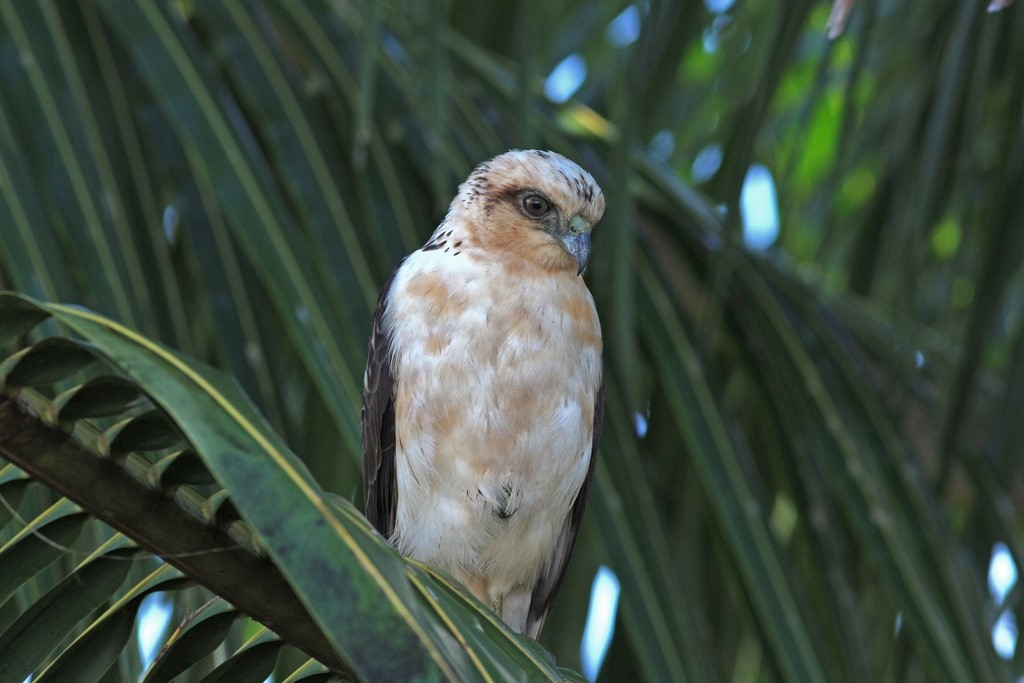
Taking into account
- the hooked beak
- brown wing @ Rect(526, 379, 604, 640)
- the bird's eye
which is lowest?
brown wing @ Rect(526, 379, 604, 640)

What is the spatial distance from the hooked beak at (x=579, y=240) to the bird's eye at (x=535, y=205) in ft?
0.26

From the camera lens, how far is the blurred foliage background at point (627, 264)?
2.39 m

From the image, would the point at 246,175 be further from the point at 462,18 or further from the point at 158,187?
the point at 462,18

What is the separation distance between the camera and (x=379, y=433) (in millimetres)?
3221

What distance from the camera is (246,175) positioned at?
248cm

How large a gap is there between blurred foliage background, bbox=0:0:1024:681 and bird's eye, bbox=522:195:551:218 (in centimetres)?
15

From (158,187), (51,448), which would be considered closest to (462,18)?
(158,187)

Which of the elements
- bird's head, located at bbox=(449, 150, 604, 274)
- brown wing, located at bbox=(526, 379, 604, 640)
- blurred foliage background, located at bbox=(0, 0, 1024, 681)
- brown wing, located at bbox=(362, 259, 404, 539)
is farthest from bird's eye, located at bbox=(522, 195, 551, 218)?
brown wing, located at bbox=(526, 379, 604, 640)

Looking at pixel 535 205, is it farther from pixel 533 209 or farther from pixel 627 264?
pixel 627 264

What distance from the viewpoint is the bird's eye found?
3.28 metres

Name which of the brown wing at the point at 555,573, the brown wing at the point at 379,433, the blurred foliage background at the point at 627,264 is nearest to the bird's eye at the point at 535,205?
the blurred foliage background at the point at 627,264

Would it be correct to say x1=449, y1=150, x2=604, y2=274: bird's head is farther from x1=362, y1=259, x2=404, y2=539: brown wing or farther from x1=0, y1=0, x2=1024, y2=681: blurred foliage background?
x1=362, y1=259, x2=404, y2=539: brown wing

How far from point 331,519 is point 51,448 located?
466 millimetres

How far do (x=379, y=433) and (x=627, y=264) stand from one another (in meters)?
1.13
